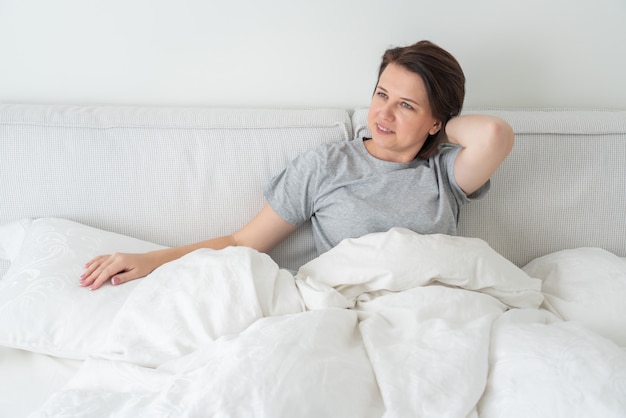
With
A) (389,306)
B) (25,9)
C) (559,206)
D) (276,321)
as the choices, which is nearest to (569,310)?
(559,206)

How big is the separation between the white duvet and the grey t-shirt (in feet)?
0.37

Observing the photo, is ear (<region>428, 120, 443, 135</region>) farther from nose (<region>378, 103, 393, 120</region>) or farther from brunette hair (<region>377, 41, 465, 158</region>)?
nose (<region>378, 103, 393, 120</region>)

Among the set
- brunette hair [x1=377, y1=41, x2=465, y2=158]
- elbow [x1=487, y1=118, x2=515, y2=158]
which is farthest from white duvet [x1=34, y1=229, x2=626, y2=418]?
brunette hair [x1=377, y1=41, x2=465, y2=158]

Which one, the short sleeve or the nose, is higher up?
the nose

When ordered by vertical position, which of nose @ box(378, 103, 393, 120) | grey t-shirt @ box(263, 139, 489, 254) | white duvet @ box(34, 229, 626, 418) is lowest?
white duvet @ box(34, 229, 626, 418)

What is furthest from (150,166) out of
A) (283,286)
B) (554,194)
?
(554,194)

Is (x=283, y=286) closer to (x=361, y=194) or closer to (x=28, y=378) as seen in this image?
(x=361, y=194)

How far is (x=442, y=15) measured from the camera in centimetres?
172

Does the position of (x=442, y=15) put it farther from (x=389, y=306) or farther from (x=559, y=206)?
(x=389, y=306)

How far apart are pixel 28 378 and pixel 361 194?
2.86 ft

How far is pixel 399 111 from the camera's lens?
4.71ft

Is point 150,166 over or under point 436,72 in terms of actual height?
under

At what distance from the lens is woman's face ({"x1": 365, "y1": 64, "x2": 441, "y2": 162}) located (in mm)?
1421

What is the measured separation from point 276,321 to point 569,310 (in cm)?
74
